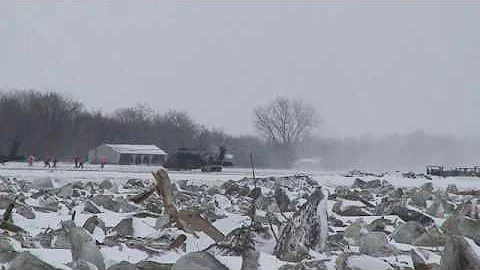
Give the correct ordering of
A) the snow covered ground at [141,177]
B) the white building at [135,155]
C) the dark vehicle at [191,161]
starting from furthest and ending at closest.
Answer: the white building at [135,155] → the dark vehicle at [191,161] → the snow covered ground at [141,177]

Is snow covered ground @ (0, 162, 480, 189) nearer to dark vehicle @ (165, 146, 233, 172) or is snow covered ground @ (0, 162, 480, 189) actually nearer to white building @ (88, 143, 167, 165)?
dark vehicle @ (165, 146, 233, 172)

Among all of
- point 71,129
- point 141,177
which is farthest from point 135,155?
point 141,177

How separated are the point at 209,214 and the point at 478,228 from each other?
3.60m

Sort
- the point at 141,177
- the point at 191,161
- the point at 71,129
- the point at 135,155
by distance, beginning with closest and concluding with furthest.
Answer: the point at 141,177 < the point at 191,161 < the point at 135,155 < the point at 71,129

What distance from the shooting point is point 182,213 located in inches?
205

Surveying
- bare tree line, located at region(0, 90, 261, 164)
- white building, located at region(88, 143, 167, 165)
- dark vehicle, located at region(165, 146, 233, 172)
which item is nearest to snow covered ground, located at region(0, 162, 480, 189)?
dark vehicle, located at region(165, 146, 233, 172)

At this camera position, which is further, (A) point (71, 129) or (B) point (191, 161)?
(A) point (71, 129)

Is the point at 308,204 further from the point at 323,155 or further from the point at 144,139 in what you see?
the point at 323,155

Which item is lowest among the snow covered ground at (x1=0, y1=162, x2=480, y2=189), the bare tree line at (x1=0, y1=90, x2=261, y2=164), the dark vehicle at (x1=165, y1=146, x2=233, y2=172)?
the snow covered ground at (x1=0, y1=162, x2=480, y2=189)

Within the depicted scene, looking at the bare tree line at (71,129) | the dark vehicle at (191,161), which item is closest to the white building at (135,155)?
the bare tree line at (71,129)

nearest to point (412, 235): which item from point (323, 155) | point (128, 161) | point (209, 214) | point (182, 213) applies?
point (182, 213)

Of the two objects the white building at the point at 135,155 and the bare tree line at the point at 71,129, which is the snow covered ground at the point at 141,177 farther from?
the bare tree line at the point at 71,129

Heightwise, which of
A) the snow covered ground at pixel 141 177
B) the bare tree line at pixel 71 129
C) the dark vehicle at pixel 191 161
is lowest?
the snow covered ground at pixel 141 177

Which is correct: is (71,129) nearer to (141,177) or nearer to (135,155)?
(135,155)
